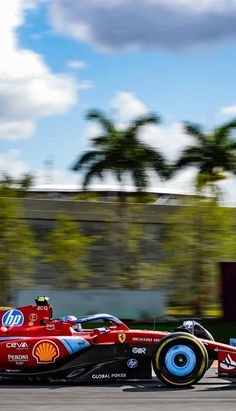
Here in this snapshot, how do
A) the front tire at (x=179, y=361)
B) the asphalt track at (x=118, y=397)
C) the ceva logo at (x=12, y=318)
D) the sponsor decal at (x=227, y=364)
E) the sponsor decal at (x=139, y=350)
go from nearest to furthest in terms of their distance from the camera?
the asphalt track at (x=118, y=397) < the front tire at (x=179, y=361) < the sponsor decal at (x=227, y=364) < the sponsor decal at (x=139, y=350) < the ceva logo at (x=12, y=318)

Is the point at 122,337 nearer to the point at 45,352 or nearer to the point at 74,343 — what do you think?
the point at 74,343

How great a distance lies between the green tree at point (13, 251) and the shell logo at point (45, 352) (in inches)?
652

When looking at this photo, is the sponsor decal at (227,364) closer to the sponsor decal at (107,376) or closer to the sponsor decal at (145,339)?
the sponsor decal at (145,339)

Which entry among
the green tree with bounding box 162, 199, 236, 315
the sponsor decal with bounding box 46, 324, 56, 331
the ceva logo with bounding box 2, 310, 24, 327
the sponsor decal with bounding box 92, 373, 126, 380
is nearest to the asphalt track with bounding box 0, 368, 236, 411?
the sponsor decal with bounding box 92, 373, 126, 380

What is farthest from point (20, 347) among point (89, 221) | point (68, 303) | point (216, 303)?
point (89, 221)

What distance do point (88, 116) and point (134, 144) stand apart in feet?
6.02

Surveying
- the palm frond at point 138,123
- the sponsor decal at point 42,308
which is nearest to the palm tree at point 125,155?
the palm frond at point 138,123

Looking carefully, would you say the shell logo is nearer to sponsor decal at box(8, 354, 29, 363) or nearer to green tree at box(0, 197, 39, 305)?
sponsor decal at box(8, 354, 29, 363)

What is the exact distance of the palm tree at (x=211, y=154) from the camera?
27312 millimetres

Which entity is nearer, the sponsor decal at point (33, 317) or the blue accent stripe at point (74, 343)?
the blue accent stripe at point (74, 343)

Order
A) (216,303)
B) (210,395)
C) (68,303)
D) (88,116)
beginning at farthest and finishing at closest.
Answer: (88,116), (216,303), (68,303), (210,395)

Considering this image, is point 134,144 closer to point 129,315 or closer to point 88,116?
point 88,116

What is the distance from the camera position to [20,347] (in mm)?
10453

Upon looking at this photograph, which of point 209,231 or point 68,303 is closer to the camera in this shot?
point 68,303
